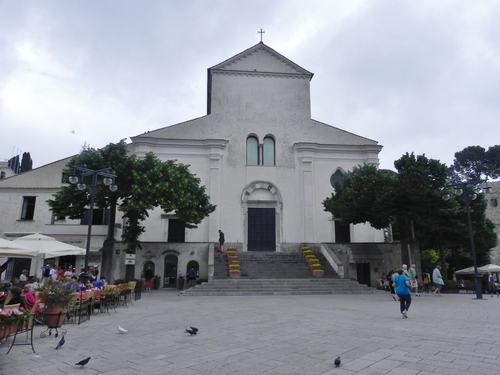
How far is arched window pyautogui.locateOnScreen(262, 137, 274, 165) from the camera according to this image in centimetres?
3119

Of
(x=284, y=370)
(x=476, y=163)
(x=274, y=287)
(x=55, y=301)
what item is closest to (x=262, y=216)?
(x=274, y=287)

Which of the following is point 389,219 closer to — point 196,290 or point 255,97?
point 196,290

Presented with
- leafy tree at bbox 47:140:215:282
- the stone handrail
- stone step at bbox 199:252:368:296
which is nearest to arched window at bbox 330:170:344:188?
the stone handrail

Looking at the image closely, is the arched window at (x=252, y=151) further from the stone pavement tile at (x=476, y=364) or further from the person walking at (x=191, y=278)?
the stone pavement tile at (x=476, y=364)

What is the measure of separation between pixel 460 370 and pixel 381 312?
25.1ft

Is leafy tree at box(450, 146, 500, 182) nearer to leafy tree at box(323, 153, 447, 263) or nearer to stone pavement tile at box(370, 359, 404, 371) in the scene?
leafy tree at box(323, 153, 447, 263)

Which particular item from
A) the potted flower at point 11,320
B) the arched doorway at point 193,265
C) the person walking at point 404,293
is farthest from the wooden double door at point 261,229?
the potted flower at point 11,320

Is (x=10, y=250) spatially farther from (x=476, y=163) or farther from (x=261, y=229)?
(x=476, y=163)

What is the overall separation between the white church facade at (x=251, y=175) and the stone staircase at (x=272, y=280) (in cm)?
262

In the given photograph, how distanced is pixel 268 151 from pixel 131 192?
1312cm

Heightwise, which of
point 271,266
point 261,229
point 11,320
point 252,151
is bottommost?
point 11,320

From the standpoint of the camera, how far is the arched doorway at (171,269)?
26.7 metres

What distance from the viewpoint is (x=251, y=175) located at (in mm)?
30391

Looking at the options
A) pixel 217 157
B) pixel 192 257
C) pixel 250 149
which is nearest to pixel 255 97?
pixel 250 149
